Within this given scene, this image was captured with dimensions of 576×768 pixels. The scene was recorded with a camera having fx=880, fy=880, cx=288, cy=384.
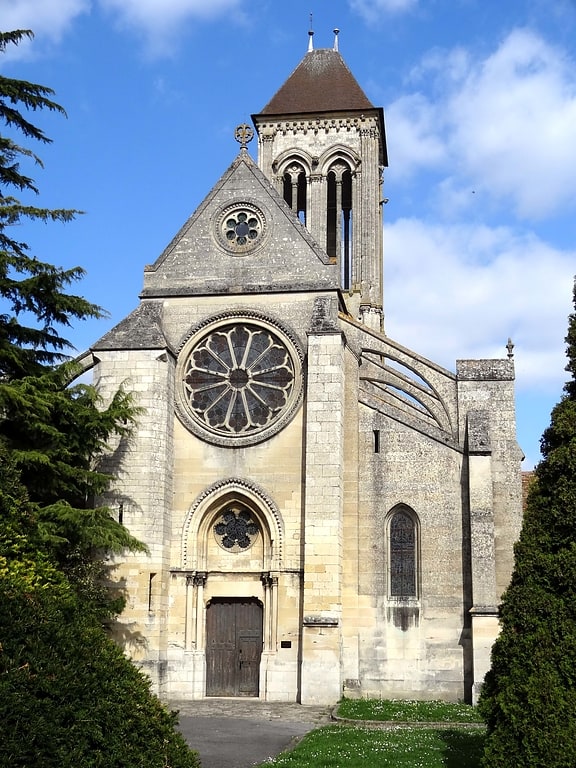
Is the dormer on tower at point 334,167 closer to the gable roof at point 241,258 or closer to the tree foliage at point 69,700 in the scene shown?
the gable roof at point 241,258

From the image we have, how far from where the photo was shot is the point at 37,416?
16.5 m

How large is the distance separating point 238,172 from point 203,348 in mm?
5064

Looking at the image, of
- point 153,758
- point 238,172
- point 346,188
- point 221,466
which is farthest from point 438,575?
point 346,188

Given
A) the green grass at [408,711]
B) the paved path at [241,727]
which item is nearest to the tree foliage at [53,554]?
the paved path at [241,727]

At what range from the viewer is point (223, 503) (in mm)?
21438

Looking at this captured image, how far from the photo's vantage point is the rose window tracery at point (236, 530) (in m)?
21.4

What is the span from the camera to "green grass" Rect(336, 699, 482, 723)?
16578 millimetres

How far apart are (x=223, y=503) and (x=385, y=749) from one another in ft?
30.7

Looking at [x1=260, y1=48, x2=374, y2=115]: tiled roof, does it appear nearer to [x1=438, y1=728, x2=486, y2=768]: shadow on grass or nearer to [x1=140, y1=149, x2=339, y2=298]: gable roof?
[x1=140, y1=149, x2=339, y2=298]: gable roof

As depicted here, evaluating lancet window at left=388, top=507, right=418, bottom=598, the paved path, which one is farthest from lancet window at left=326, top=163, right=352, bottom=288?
the paved path

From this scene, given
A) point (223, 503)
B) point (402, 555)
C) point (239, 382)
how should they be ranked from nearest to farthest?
point (402, 555) → point (223, 503) → point (239, 382)

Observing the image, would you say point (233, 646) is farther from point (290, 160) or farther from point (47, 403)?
point (290, 160)

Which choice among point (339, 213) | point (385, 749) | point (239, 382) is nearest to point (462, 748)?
point (385, 749)

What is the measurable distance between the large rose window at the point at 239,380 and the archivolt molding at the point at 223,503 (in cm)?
133
